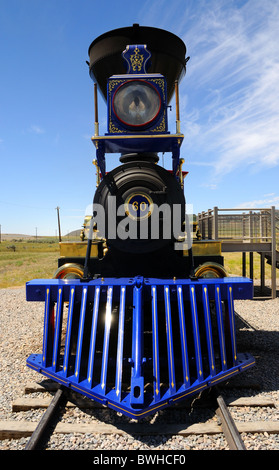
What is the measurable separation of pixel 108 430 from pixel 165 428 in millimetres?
546

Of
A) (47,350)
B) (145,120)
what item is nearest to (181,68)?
(145,120)

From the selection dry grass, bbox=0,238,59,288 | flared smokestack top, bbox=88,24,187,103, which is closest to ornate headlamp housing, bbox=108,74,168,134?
flared smokestack top, bbox=88,24,187,103

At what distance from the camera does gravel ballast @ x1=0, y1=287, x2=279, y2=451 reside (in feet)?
8.71

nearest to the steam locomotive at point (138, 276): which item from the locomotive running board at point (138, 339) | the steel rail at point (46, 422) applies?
the locomotive running board at point (138, 339)

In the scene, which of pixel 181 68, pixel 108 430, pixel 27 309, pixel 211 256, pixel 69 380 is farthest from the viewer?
pixel 27 309

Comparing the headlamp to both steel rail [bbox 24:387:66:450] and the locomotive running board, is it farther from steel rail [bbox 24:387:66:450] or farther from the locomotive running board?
steel rail [bbox 24:387:66:450]

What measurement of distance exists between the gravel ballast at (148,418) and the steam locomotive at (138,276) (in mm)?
296

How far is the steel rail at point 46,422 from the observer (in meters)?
2.55

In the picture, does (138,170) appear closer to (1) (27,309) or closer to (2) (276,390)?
(2) (276,390)

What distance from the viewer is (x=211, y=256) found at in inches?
182

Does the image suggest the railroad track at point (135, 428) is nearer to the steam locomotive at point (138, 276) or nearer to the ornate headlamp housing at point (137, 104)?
the steam locomotive at point (138, 276)

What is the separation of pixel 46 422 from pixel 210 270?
2825 mm

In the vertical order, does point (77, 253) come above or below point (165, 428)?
above

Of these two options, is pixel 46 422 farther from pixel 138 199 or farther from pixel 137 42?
pixel 137 42
